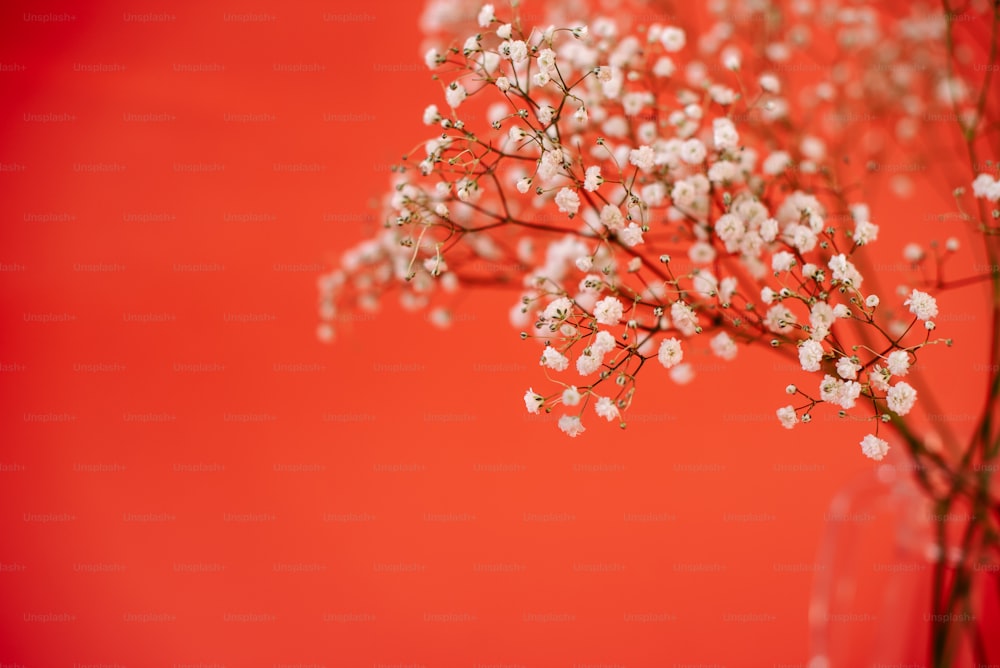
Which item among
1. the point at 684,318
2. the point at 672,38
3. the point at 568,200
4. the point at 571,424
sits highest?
the point at 672,38

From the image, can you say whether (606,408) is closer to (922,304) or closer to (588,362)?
(588,362)

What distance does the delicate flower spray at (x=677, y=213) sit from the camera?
2.20 feet

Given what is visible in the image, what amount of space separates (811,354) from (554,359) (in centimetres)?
22

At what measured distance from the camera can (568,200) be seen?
0.70m

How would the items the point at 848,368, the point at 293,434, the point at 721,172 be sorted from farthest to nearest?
the point at 293,434
the point at 721,172
the point at 848,368

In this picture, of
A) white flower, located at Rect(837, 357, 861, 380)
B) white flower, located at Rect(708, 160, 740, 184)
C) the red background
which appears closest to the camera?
white flower, located at Rect(837, 357, 861, 380)

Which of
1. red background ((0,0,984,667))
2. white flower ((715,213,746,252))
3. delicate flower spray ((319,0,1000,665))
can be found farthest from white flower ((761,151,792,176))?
red background ((0,0,984,667))

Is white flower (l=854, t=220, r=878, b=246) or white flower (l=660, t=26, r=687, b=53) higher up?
white flower (l=660, t=26, r=687, b=53)

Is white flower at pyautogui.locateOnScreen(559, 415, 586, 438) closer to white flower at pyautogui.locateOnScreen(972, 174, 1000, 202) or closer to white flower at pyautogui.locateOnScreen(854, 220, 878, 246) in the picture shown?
white flower at pyautogui.locateOnScreen(854, 220, 878, 246)

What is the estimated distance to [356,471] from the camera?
71.3 inches

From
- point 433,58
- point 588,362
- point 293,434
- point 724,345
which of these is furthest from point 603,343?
point 293,434

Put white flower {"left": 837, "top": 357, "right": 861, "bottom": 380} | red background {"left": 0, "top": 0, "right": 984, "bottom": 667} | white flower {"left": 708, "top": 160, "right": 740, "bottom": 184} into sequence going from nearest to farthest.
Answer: white flower {"left": 837, "top": 357, "right": 861, "bottom": 380}, white flower {"left": 708, "top": 160, "right": 740, "bottom": 184}, red background {"left": 0, "top": 0, "right": 984, "bottom": 667}

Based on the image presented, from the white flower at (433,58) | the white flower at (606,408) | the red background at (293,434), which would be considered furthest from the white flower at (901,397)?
the red background at (293,434)

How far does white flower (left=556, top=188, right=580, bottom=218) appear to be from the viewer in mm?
692
